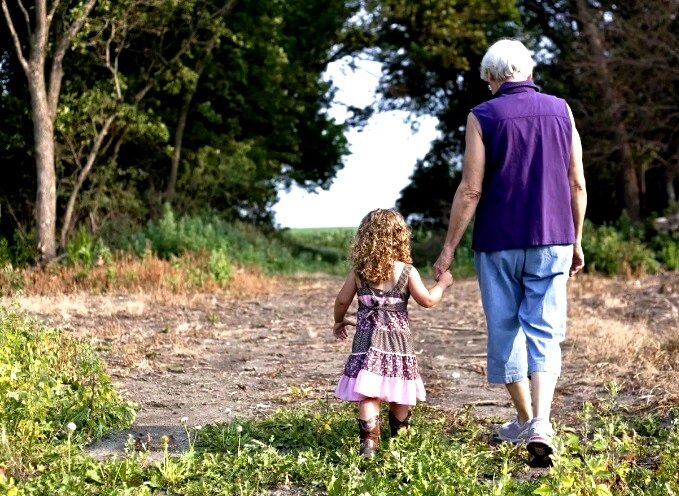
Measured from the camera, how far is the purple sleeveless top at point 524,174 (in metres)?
5.39

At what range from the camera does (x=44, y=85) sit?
17.0 m

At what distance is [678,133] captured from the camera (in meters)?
Answer: 22.0

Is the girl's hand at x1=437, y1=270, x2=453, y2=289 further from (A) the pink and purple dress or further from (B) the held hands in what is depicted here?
(A) the pink and purple dress

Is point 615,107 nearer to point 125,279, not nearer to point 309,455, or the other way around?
point 125,279

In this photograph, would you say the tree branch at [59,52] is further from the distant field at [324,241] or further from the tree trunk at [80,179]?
the distant field at [324,241]

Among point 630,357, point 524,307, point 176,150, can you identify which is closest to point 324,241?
point 176,150

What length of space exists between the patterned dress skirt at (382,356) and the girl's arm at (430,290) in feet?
0.25

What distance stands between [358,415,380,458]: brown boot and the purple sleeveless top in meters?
1.12

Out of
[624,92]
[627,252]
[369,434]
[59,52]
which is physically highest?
[59,52]

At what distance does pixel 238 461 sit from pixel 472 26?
73.7 ft

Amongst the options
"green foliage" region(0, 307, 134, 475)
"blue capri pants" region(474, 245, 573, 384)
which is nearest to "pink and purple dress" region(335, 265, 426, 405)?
"blue capri pants" region(474, 245, 573, 384)

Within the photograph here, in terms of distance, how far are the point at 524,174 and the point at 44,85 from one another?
13258mm

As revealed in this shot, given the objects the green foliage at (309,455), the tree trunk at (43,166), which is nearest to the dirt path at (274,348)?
the green foliage at (309,455)

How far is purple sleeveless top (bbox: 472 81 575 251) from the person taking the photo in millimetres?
5391
